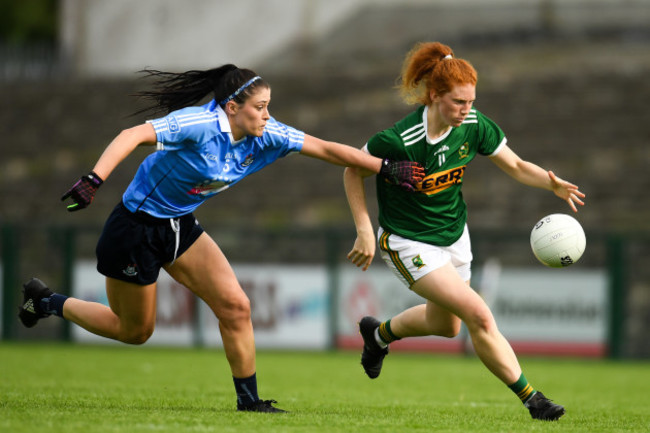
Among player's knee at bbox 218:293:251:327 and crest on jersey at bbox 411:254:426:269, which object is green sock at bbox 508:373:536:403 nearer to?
crest on jersey at bbox 411:254:426:269

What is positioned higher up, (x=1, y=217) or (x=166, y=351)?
(x=1, y=217)

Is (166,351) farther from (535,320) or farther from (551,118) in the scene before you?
(551,118)

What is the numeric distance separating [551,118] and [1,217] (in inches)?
467

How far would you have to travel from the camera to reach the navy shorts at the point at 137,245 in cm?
624

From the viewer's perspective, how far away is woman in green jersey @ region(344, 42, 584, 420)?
20.5 ft

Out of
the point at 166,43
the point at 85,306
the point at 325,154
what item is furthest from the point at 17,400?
the point at 166,43

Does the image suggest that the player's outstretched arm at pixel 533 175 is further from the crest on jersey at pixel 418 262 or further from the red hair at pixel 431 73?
the crest on jersey at pixel 418 262

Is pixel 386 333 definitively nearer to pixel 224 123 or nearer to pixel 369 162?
pixel 369 162

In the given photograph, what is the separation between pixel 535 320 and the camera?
1456 centimetres

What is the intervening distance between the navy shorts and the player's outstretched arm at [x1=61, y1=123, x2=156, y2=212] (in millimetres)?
641

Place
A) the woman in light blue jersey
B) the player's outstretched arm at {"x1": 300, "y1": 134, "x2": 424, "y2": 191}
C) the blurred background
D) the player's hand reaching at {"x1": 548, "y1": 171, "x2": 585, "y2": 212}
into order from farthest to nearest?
the blurred background
the player's hand reaching at {"x1": 548, "y1": 171, "x2": 585, "y2": 212}
the player's outstretched arm at {"x1": 300, "y1": 134, "x2": 424, "y2": 191}
the woman in light blue jersey

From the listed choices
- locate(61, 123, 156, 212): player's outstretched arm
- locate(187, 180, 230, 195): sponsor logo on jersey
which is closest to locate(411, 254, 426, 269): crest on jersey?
locate(187, 180, 230, 195): sponsor logo on jersey

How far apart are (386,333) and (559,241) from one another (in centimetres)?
166

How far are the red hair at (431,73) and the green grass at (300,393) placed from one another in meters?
2.15
